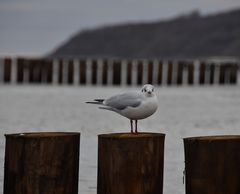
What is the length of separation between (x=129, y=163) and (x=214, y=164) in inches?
26.3

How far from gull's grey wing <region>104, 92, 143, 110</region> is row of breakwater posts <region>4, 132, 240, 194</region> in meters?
0.61

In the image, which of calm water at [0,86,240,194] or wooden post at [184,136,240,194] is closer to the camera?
wooden post at [184,136,240,194]

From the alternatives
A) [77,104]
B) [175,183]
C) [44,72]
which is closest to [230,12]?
[44,72]

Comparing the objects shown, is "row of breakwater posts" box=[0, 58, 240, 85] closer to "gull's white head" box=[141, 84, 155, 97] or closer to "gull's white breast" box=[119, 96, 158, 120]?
"gull's white breast" box=[119, 96, 158, 120]

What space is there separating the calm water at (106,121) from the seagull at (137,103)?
100 cm

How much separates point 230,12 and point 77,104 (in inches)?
5340

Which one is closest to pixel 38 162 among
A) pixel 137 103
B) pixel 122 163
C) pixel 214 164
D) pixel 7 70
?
pixel 122 163

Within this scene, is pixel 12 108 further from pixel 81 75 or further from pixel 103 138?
pixel 81 75

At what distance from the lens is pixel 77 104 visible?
73.2 feet

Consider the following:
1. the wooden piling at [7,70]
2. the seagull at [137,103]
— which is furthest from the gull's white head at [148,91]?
the wooden piling at [7,70]

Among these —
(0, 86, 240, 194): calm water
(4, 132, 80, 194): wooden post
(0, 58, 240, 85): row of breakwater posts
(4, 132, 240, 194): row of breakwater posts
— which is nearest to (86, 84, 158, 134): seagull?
(4, 132, 240, 194): row of breakwater posts

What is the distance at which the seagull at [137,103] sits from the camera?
7.59 meters

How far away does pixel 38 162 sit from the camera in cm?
700

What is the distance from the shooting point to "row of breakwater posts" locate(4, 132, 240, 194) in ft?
22.9
